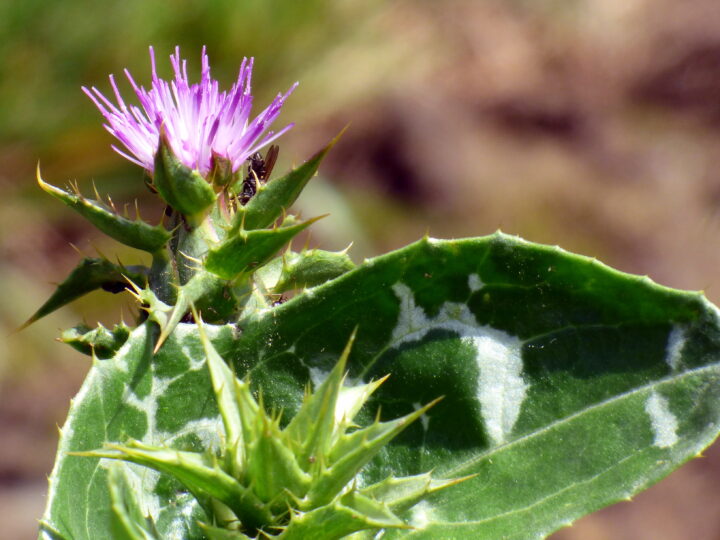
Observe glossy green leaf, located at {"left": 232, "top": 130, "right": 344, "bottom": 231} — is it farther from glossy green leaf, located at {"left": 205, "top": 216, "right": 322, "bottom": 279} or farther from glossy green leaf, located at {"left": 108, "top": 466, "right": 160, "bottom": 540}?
glossy green leaf, located at {"left": 108, "top": 466, "right": 160, "bottom": 540}

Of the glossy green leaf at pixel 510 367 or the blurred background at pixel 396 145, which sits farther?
the blurred background at pixel 396 145

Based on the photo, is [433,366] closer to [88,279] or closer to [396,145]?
[88,279]

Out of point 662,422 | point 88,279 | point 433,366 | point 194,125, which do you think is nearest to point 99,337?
point 88,279

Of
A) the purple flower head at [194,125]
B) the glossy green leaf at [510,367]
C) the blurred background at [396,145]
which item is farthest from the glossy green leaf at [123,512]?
the blurred background at [396,145]

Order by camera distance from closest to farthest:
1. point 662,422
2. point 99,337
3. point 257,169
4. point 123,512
Result: point 123,512 < point 662,422 < point 99,337 < point 257,169

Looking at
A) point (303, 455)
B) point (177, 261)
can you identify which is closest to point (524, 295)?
point (303, 455)

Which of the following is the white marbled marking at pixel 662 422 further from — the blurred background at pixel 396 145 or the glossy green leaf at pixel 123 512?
the blurred background at pixel 396 145
